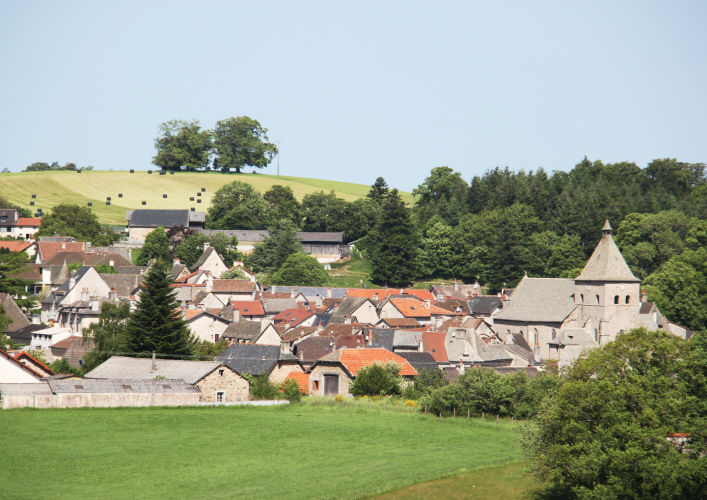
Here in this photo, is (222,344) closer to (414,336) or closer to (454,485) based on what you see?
(414,336)

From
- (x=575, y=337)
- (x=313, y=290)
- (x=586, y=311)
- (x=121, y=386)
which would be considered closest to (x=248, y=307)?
(x=313, y=290)

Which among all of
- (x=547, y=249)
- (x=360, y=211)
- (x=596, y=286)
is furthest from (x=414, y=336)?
(x=360, y=211)

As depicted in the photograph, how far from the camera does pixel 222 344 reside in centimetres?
6103

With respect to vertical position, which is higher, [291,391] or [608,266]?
[608,266]

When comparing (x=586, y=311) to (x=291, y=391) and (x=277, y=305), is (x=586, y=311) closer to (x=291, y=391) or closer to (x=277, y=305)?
(x=277, y=305)

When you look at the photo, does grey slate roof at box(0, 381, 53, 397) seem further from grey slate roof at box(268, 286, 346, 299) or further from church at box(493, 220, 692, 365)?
grey slate roof at box(268, 286, 346, 299)

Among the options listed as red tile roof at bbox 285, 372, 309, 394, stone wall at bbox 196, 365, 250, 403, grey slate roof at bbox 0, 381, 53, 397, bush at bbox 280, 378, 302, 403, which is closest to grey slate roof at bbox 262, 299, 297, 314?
red tile roof at bbox 285, 372, 309, 394

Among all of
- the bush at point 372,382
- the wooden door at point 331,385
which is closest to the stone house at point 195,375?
the wooden door at point 331,385

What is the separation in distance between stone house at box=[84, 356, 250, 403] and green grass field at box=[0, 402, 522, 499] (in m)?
2.04

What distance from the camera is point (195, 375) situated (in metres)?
44.7

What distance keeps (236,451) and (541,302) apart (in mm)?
49908

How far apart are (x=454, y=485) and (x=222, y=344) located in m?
35.0

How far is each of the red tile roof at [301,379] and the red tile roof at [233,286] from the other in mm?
38726

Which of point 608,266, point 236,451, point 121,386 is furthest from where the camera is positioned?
point 608,266
